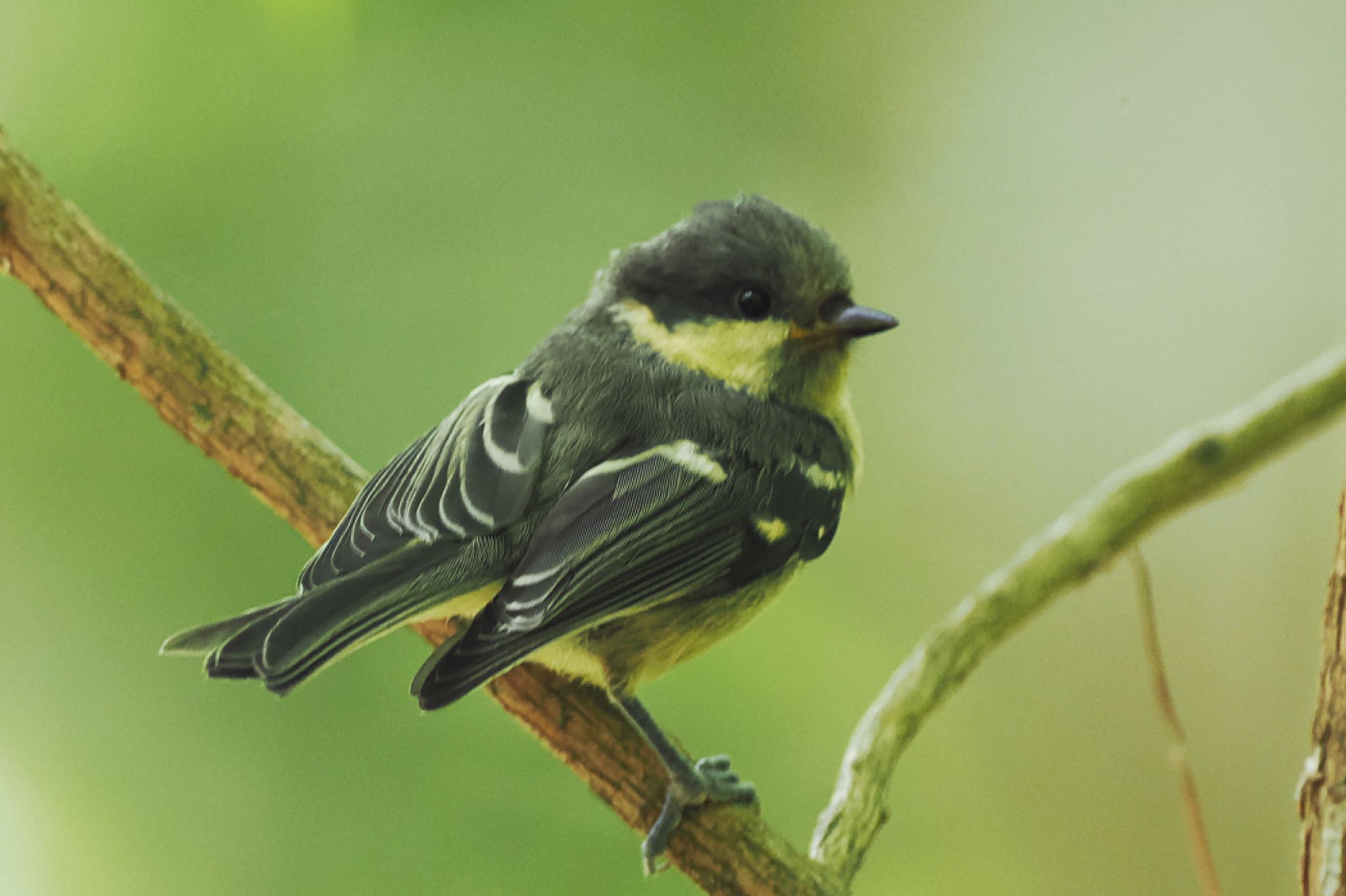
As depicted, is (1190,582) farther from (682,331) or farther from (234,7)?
(234,7)

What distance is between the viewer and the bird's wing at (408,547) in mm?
922

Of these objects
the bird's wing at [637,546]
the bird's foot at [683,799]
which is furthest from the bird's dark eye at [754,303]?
the bird's foot at [683,799]

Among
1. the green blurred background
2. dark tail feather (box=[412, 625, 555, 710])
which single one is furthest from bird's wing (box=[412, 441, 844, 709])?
the green blurred background

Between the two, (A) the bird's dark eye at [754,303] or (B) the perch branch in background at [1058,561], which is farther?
(A) the bird's dark eye at [754,303]

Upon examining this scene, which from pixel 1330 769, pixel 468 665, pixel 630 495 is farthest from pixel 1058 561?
pixel 468 665

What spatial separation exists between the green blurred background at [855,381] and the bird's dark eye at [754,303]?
22.7 inches

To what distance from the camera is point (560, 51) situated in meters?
1.77

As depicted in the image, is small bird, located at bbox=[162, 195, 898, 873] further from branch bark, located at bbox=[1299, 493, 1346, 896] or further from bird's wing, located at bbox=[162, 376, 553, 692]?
branch bark, located at bbox=[1299, 493, 1346, 896]

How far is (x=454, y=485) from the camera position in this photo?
109cm

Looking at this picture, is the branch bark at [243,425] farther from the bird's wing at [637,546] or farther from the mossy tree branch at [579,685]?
the bird's wing at [637,546]

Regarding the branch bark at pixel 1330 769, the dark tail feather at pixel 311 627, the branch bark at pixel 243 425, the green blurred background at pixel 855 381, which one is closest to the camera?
the dark tail feather at pixel 311 627

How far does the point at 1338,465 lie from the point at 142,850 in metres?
1.64

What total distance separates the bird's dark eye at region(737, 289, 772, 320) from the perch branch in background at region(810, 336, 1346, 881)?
0.35m

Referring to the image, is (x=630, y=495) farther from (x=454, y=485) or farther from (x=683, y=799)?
(x=683, y=799)
